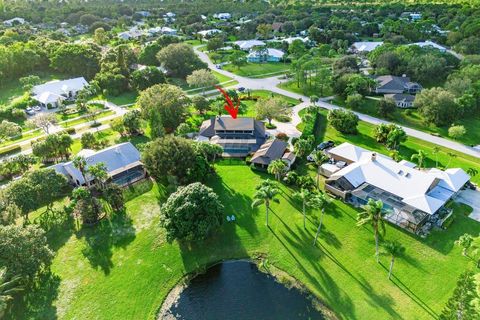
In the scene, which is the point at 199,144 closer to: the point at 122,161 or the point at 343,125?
the point at 122,161

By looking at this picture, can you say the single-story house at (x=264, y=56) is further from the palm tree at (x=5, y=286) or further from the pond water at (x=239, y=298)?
the palm tree at (x=5, y=286)

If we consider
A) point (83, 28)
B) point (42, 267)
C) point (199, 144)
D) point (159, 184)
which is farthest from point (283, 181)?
point (83, 28)

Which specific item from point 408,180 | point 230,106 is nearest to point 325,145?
point 408,180

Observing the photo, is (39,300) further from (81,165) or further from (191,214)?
(81,165)

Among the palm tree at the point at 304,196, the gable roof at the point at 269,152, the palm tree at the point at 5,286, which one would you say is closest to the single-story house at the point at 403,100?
the gable roof at the point at 269,152

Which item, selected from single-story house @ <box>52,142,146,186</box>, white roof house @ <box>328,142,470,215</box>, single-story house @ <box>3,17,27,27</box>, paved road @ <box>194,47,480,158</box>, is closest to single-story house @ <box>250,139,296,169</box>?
white roof house @ <box>328,142,470,215</box>

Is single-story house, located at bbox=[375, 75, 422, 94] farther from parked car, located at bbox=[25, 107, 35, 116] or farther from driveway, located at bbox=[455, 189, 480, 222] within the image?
parked car, located at bbox=[25, 107, 35, 116]
